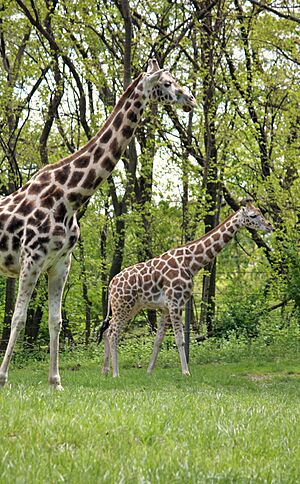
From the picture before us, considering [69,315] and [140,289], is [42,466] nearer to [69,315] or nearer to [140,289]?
[140,289]

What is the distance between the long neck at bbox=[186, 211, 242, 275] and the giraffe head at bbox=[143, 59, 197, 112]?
4.94 meters

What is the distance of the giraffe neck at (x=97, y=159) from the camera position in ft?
28.4

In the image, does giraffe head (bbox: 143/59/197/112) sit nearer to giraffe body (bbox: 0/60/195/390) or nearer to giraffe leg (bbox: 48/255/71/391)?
giraffe body (bbox: 0/60/195/390)

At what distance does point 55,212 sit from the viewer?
27.6 ft

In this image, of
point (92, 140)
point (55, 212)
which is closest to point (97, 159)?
point (92, 140)

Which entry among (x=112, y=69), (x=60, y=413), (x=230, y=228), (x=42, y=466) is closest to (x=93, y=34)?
(x=112, y=69)

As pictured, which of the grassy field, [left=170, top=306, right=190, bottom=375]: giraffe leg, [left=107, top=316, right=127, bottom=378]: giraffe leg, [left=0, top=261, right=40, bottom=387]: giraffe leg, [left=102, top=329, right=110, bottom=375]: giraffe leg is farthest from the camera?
[left=102, top=329, right=110, bottom=375]: giraffe leg

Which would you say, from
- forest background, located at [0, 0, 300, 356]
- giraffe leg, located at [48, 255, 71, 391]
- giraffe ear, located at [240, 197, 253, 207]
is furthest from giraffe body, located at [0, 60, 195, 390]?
forest background, located at [0, 0, 300, 356]

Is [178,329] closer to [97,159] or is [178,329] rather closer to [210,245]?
[210,245]

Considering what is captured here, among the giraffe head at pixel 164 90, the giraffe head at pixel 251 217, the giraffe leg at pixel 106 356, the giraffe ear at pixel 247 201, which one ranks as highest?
the giraffe head at pixel 164 90

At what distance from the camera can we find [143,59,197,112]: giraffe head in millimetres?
9242

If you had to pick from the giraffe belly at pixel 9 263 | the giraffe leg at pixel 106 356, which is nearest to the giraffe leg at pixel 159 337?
the giraffe leg at pixel 106 356

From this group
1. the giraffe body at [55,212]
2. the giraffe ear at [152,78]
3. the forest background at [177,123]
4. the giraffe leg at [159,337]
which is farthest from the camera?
the forest background at [177,123]

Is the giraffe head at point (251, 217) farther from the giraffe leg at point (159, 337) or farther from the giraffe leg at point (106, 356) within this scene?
the giraffe leg at point (106, 356)
